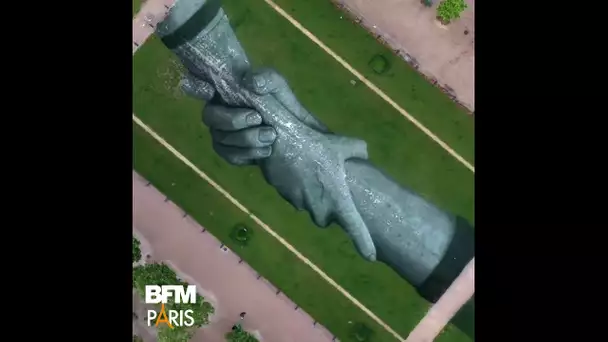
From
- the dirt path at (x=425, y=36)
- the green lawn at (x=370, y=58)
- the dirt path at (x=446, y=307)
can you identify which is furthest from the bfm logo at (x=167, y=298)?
the dirt path at (x=425, y=36)

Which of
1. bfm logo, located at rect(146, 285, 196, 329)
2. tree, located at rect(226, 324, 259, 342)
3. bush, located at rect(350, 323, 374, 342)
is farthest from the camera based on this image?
bush, located at rect(350, 323, 374, 342)

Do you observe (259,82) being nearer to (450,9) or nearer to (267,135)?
(267,135)

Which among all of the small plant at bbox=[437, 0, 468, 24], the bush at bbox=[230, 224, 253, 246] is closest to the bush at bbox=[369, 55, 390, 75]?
the small plant at bbox=[437, 0, 468, 24]

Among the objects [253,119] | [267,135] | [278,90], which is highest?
[278,90]

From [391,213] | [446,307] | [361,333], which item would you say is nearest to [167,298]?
[361,333]

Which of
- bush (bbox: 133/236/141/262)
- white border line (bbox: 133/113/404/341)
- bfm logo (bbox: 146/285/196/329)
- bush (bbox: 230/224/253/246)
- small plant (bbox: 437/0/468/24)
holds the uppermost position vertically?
small plant (bbox: 437/0/468/24)

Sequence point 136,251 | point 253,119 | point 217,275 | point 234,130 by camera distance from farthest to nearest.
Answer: point 217,275, point 234,130, point 253,119, point 136,251

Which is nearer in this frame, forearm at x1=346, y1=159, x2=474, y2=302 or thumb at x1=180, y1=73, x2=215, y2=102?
forearm at x1=346, y1=159, x2=474, y2=302

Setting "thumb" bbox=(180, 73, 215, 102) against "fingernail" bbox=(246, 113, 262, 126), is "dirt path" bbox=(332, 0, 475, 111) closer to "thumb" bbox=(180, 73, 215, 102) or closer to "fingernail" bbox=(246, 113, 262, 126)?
"fingernail" bbox=(246, 113, 262, 126)
